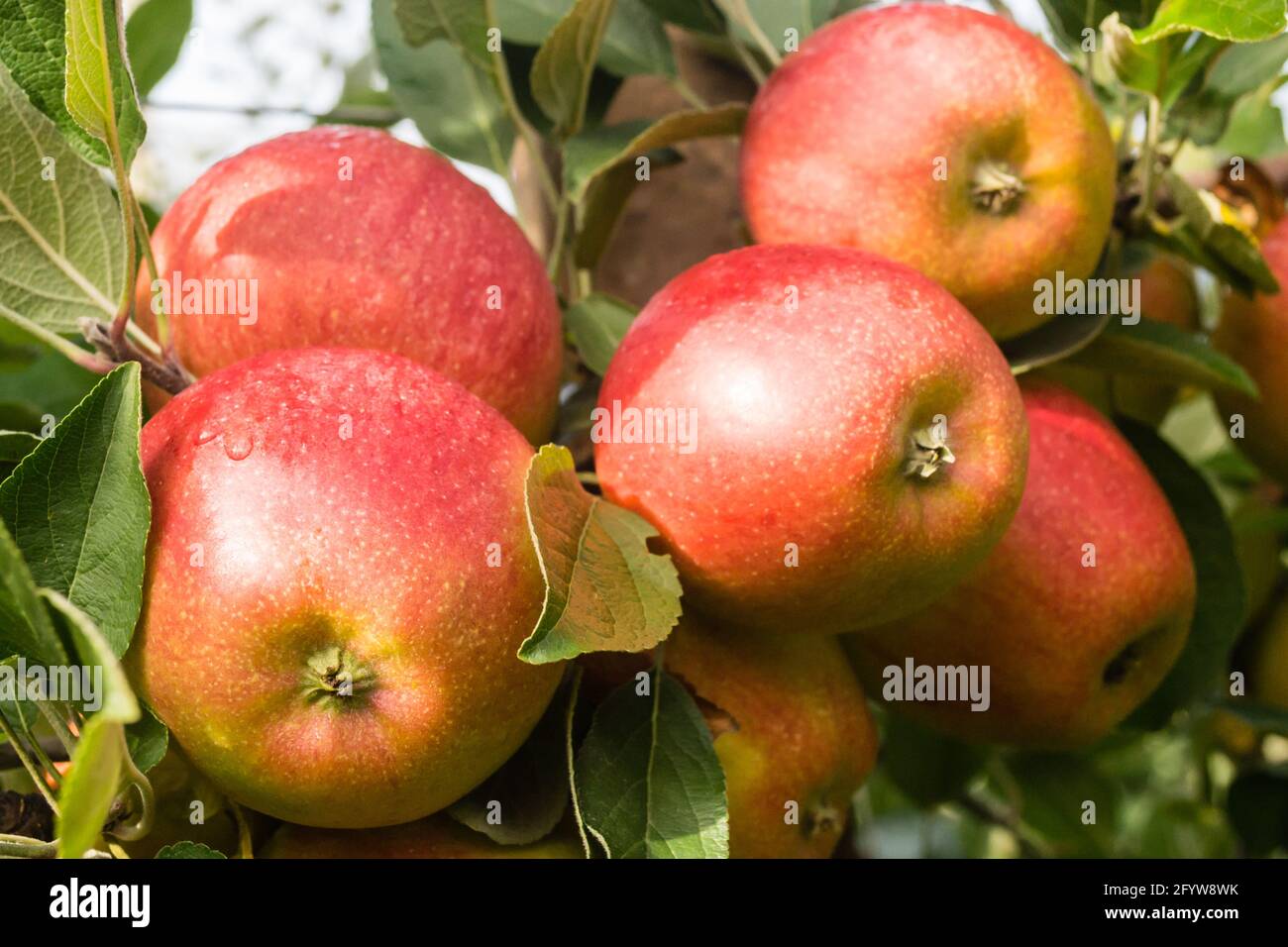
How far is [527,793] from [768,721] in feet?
0.55

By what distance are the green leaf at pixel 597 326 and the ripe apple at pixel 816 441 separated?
0.38 feet

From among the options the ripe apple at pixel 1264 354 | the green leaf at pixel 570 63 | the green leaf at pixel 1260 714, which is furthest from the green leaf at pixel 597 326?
the green leaf at pixel 1260 714

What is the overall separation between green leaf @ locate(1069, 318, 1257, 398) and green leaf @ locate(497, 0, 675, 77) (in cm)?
44

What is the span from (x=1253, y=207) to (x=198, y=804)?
3.92 ft

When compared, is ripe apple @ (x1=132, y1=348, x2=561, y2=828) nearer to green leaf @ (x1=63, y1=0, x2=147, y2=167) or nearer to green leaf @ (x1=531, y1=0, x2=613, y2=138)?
green leaf @ (x1=63, y1=0, x2=147, y2=167)

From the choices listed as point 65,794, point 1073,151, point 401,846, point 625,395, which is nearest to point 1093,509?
point 1073,151

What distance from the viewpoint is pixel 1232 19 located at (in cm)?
80

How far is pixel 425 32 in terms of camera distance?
1.01 m

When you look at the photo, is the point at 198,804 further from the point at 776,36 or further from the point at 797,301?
the point at 776,36

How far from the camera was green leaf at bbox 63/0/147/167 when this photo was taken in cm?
65

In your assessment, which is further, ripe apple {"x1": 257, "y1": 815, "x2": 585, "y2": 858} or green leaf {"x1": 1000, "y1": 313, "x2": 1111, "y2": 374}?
green leaf {"x1": 1000, "y1": 313, "x2": 1111, "y2": 374}

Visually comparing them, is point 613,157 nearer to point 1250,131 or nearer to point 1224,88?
point 1224,88

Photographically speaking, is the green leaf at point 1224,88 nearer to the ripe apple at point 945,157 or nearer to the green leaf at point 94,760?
the ripe apple at point 945,157

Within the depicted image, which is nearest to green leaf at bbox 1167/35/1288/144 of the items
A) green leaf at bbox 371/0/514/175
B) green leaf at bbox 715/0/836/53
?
green leaf at bbox 715/0/836/53
